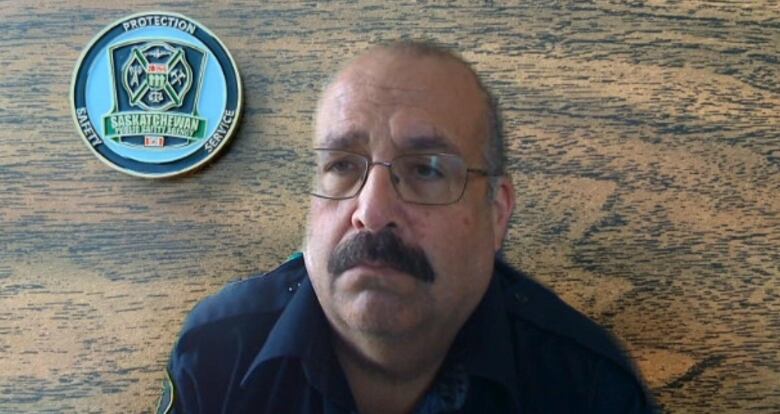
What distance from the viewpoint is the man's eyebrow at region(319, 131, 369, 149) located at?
2.32 ft

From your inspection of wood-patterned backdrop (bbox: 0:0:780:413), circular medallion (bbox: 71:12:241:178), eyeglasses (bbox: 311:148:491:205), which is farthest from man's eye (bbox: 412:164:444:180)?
circular medallion (bbox: 71:12:241:178)

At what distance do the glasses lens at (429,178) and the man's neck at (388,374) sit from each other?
0.14m

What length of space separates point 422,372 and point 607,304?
0.19m

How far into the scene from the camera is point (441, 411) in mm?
746

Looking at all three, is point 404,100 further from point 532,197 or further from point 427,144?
point 532,197

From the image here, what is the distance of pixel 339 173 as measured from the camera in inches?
28.5

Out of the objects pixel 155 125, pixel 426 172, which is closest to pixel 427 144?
pixel 426 172

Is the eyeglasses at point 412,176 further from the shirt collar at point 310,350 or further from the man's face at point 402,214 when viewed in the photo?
the shirt collar at point 310,350

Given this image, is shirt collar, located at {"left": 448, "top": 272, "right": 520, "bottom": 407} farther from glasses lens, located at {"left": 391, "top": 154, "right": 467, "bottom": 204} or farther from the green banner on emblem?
the green banner on emblem

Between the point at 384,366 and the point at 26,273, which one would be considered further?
the point at 26,273

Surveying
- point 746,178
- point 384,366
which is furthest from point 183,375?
point 746,178

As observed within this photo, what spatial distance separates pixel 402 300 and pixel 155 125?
327 millimetres

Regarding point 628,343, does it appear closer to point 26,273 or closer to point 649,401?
point 649,401

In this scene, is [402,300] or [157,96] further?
[157,96]
